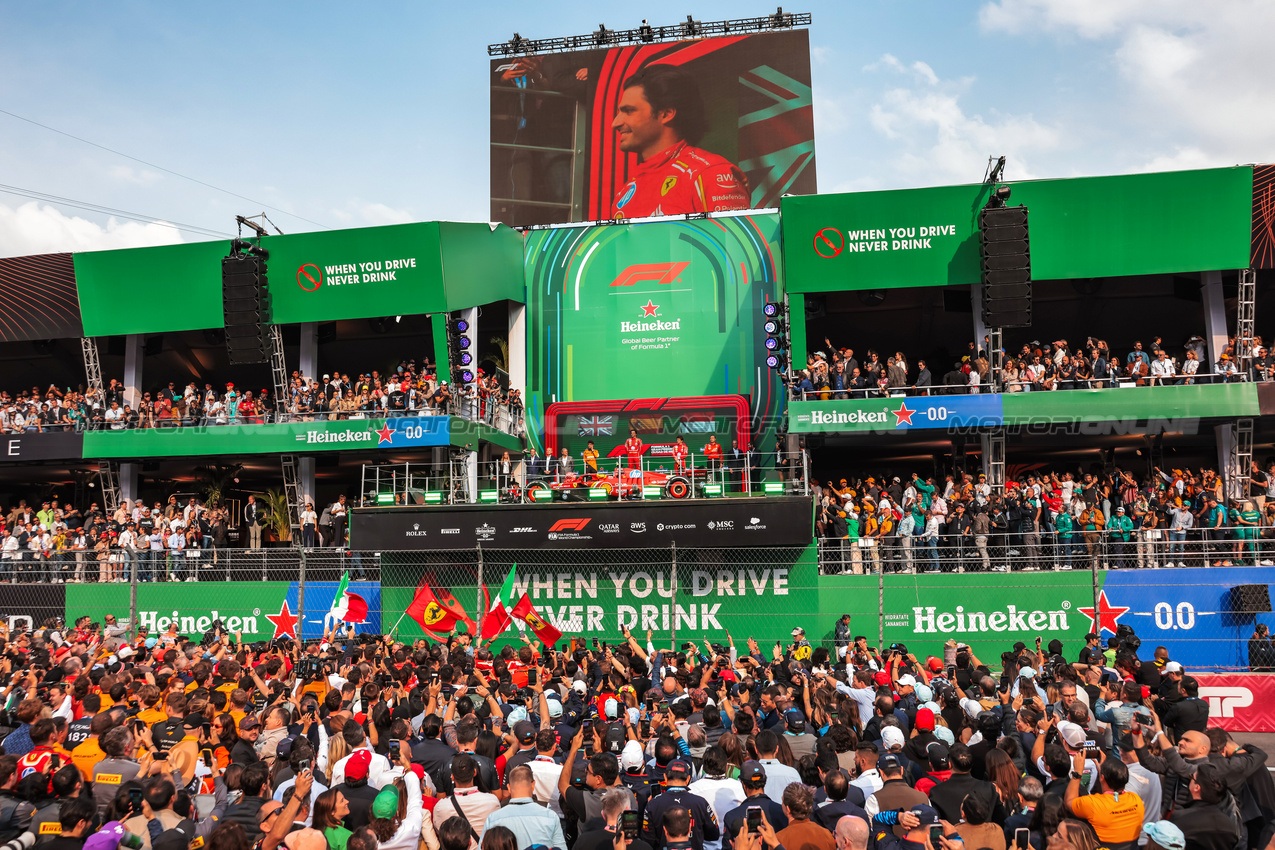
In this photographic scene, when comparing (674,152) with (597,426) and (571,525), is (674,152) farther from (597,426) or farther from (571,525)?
(571,525)

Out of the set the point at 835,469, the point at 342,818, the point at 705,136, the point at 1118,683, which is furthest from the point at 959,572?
the point at 705,136

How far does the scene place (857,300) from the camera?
3073 cm

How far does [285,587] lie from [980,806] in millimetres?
21151

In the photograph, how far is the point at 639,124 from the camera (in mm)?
36969

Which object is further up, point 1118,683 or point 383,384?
point 383,384

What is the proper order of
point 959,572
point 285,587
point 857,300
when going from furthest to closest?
point 857,300, point 285,587, point 959,572

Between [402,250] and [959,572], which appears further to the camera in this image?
[402,250]

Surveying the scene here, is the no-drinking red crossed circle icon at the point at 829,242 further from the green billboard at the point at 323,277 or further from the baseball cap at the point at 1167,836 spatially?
the baseball cap at the point at 1167,836

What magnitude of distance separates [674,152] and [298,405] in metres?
17.0

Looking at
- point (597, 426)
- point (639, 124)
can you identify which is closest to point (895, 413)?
point (597, 426)

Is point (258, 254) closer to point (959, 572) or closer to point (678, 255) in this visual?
point (678, 255)

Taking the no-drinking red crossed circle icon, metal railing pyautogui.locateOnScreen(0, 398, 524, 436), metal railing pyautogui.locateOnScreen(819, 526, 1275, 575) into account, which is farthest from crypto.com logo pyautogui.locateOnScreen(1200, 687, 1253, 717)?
metal railing pyautogui.locateOnScreen(0, 398, 524, 436)

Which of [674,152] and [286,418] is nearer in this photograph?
[286,418]

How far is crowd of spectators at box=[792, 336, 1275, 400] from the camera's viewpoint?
25.4 m
